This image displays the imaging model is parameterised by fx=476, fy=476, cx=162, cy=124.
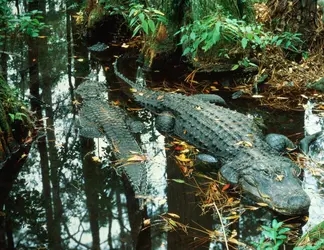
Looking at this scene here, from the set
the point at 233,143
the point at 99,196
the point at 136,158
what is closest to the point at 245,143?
the point at 233,143

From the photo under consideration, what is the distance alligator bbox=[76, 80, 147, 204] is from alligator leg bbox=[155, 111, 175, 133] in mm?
459

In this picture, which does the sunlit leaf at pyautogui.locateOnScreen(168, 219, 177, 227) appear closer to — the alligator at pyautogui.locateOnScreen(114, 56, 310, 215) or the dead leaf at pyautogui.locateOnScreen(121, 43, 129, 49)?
the alligator at pyautogui.locateOnScreen(114, 56, 310, 215)

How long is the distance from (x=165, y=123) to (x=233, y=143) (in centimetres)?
123

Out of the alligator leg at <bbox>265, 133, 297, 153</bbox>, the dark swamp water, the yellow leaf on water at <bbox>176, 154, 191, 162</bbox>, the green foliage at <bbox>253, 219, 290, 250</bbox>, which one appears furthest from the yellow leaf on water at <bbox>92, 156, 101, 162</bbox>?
the green foliage at <bbox>253, 219, 290, 250</bbox>

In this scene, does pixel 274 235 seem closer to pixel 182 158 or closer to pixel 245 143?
pixel 245 143

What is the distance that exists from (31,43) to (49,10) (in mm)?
3152

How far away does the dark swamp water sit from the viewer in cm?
471

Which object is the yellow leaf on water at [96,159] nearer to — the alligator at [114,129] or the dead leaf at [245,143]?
the alligator at [114,129]

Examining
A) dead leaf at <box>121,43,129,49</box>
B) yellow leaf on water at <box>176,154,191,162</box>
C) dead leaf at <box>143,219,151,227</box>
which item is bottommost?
dead leaf at <box>143,219,151,227</box>

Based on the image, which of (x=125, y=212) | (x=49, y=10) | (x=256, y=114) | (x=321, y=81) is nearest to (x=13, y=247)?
(x=125, y=212)

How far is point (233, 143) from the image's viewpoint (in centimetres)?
595

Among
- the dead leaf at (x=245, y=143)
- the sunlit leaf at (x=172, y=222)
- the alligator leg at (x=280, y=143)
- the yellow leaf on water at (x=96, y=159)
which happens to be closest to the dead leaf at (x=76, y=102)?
the yellow leaf on water at (x=96, y=159)

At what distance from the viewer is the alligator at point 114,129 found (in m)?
5.51

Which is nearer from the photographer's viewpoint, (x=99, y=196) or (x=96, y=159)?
(x=99, y=196)
